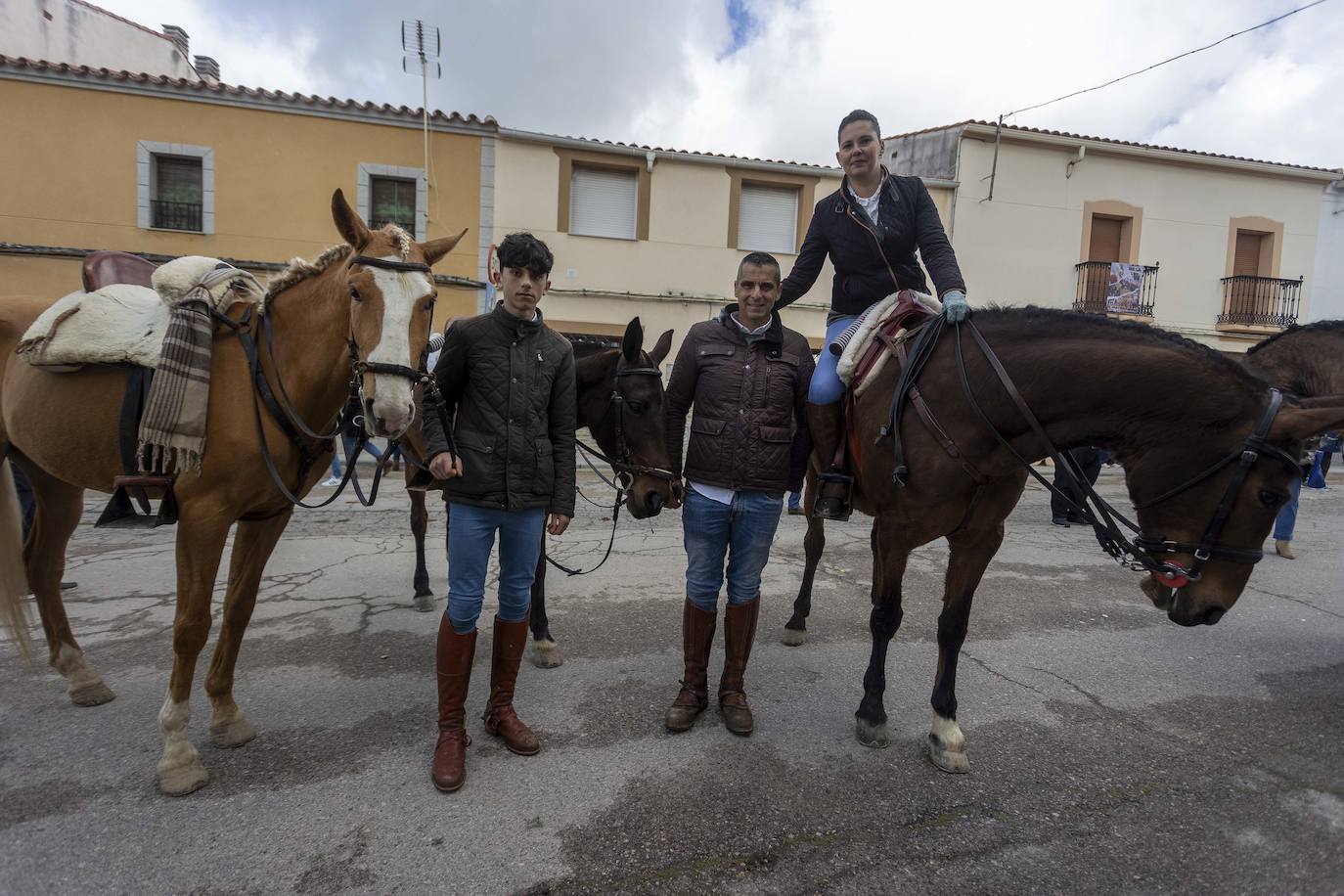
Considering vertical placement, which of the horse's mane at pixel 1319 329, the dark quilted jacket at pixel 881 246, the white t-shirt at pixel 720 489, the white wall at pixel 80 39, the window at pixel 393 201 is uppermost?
the white wall at pixel 80 39

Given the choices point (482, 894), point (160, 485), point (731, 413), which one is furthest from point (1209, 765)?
point (160, 485)

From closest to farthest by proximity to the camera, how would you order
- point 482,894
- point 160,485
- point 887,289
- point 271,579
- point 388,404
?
point 482,894, point 388,404, point 160,485, point 887,289, point 271,579

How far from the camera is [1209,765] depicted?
104 inches

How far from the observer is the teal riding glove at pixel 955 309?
2.67 m

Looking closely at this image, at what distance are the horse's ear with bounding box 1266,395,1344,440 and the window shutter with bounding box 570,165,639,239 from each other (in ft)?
38.8

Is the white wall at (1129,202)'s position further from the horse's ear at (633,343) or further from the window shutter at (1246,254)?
the horse's ear at (633,343)

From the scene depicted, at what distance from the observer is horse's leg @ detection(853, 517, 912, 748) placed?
278cm

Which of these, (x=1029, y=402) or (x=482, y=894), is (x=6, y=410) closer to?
(x=482, y=894)

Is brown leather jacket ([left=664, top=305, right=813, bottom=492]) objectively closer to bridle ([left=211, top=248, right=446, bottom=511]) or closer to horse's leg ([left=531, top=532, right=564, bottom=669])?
bridle ([left=211, top=248, right=446, bottom=511])

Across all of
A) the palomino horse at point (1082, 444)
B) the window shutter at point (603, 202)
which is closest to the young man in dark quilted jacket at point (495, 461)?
the palomino horse at point (1082, 444)

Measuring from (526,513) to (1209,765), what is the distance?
3.01m

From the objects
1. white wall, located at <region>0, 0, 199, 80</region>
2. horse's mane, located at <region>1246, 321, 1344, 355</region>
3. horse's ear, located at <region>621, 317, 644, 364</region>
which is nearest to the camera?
horse's ear, located at <region>621, 317, 644, 364</region>

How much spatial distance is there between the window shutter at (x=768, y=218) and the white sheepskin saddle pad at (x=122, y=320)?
11637 millimetres

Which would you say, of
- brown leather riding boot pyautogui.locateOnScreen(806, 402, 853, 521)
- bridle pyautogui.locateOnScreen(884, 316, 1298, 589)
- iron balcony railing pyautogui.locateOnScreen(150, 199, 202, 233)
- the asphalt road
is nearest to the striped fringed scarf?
the asphalt road
